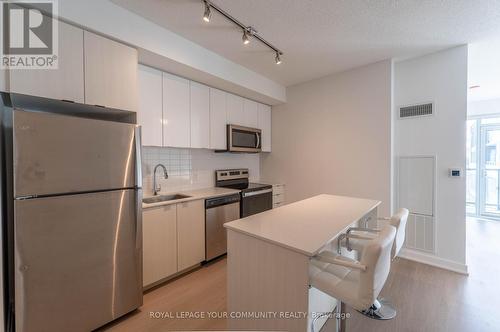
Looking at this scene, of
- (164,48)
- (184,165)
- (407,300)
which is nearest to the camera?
(407,300)

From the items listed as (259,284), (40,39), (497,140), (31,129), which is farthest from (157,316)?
(497,140)

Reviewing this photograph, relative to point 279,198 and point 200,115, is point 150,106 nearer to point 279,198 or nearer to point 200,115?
point 200,115

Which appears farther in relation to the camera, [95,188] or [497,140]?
[497,140]

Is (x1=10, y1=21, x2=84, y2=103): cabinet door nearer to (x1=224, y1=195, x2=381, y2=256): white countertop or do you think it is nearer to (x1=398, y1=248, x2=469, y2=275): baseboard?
(x1=224, y1=195, x2=381, y2=256): white countertop

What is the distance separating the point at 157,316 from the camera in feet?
6.17

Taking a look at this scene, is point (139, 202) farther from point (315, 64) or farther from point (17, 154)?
point (315, 64)

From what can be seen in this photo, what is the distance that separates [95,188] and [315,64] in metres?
2.90

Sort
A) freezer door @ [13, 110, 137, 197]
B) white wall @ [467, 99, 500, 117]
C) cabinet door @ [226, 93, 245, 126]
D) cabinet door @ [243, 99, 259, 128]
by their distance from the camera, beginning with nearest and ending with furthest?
1. freezer door @ [13, 110, 137, 197]
2. cabinet door @ [226, 93, 245, 126]
3. cabinet door @ [243, 99, 259, 128]
4. white wall @ [467, 99, 500, 117]

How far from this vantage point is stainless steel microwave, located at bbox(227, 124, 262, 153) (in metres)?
3.27

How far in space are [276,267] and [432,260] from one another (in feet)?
8.68

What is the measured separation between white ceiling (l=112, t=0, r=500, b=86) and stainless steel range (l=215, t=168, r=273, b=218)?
68.9 inches

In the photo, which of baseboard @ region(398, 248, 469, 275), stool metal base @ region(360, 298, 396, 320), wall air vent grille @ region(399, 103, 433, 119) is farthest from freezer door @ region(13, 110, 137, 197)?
baseboard @ region(398, 248, 469, 275)

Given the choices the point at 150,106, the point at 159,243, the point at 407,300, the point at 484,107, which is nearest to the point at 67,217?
the point at 159,243

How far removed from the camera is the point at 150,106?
2.39 metres
